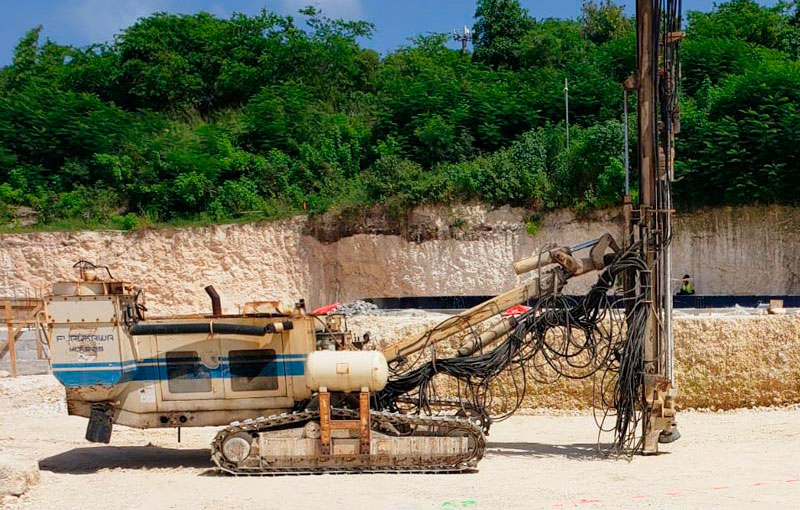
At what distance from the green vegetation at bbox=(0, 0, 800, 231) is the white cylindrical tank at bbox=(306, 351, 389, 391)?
1934 cm

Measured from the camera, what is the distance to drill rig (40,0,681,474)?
1181 cm

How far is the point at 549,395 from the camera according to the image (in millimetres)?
18078

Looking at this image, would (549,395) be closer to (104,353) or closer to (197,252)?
(104,353)

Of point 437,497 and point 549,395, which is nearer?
point 437,497

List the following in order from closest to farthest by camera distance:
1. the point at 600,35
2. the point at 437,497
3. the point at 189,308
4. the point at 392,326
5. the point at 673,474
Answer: the point at 437,497
the point at 673,474
the point at 392,326
the point at 189,308
the point at 600,35

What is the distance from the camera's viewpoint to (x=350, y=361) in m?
12.0

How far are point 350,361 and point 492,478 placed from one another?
2372 mm

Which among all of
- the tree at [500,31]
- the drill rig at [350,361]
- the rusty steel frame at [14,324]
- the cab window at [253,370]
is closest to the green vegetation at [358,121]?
the tree at [500,31]

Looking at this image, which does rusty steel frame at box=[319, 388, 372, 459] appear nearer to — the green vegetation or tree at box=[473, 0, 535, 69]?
Answer: the green vegetation

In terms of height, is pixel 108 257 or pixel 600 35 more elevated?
pixel 600 35

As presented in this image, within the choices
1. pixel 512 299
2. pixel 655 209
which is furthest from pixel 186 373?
pixel 655 209

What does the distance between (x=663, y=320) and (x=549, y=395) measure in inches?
216

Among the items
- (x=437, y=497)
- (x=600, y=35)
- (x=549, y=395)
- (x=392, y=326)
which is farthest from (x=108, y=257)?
(x=600, y=35)

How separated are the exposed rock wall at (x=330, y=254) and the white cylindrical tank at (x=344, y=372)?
17.9m
